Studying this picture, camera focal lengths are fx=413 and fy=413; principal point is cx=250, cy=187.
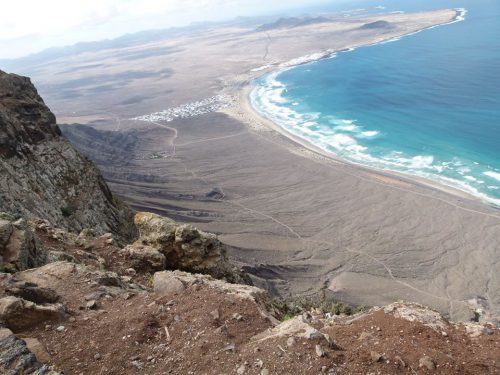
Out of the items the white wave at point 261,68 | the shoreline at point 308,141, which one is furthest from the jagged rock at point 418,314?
the white wave at point 261,68

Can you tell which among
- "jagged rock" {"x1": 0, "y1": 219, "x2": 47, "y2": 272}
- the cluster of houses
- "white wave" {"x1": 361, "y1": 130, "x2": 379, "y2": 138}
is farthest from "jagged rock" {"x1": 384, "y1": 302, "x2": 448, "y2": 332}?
the cluster of houses

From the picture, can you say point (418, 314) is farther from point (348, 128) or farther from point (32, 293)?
point (348, 128)

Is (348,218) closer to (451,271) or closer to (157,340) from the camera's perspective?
(451,271)

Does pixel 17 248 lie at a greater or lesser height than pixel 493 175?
greater

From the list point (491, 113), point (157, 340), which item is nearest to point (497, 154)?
point (491, 113)

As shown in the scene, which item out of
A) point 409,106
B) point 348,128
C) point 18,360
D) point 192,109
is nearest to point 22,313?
point 18,360

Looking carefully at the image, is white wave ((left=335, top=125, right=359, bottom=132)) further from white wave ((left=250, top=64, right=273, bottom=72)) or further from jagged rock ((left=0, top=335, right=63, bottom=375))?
white wave ((left=250, top=64, right=273, bottom=72))
